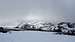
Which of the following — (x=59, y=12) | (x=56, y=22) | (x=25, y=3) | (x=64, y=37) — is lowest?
(x=64, y=37)

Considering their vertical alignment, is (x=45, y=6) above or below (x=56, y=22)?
above

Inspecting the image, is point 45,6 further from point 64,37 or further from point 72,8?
point 64,37

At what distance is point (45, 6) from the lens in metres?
1.80

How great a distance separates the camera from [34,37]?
69.5 inches

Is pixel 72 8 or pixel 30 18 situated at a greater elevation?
pixel 72 8

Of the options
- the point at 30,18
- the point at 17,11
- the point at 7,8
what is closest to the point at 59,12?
the point at 30,18

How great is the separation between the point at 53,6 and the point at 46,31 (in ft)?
1.22

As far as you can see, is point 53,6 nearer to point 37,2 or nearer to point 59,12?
point 59,12

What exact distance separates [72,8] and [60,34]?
1.32ft

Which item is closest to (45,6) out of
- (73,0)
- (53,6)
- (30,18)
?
(53,6)

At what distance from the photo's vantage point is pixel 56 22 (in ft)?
5.86

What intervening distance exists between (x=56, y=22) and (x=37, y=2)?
393 millimetres

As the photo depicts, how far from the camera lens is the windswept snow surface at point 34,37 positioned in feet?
5.76

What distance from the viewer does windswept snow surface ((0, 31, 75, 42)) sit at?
1757 mm
